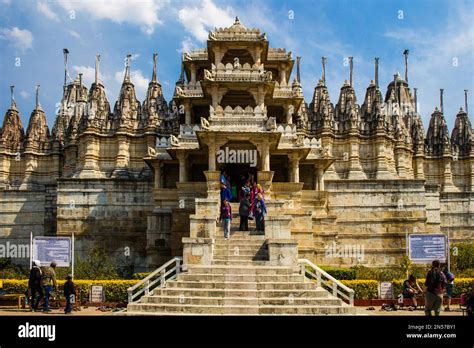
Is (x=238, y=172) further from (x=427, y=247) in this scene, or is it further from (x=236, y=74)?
(x=427, y=247)

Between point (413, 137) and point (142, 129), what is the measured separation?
83.8 feet

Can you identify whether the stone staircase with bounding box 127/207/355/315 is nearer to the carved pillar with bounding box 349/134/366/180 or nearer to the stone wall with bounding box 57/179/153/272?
the stone wall with bounding box 57/179/153/272

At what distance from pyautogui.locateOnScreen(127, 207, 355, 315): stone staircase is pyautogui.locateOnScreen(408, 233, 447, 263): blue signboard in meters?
6.12

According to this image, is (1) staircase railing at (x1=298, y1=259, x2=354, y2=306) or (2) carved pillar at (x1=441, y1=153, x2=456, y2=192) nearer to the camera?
(1) staircase railing at (x1=298, y1=259, x2=354, y2=306)

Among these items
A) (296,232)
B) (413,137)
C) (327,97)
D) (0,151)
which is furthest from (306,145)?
(0,151)

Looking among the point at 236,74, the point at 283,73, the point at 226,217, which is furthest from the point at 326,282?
the point at 283,73

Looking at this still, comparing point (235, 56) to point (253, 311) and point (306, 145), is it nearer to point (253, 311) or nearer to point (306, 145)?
point (306, 145)

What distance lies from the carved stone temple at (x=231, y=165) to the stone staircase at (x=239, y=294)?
3.14 ft

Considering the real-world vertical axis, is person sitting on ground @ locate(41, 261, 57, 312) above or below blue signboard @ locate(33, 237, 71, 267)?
below

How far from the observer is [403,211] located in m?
37.5

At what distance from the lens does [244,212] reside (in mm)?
23484

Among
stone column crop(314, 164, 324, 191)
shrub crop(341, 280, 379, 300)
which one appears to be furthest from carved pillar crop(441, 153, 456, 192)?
shrub crop(341, 280, 379, 300)
